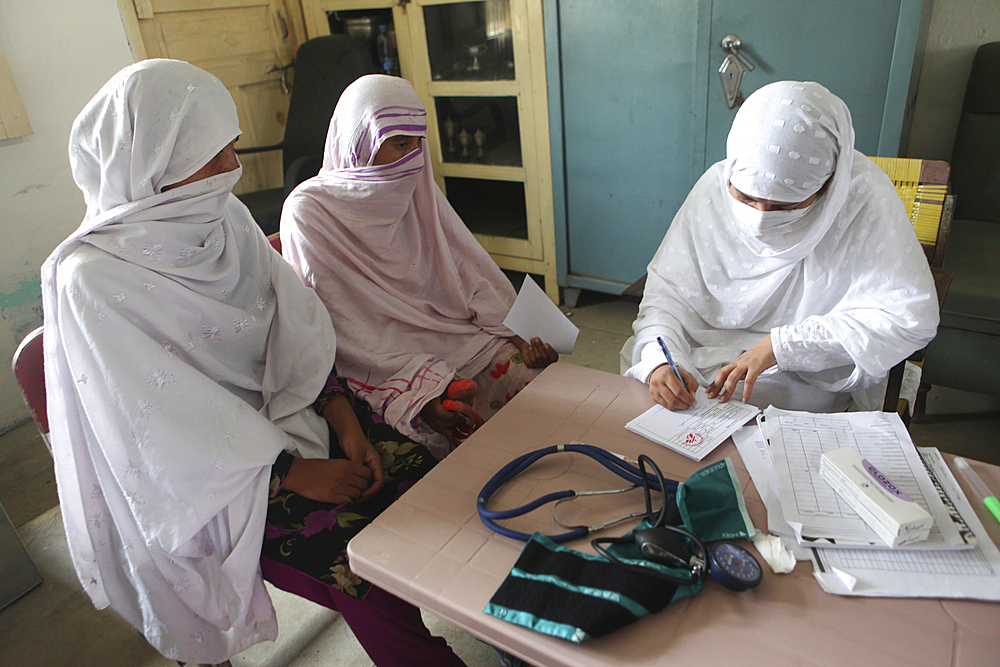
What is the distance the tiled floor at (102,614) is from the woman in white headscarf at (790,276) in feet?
2.66

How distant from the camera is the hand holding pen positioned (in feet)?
3.39

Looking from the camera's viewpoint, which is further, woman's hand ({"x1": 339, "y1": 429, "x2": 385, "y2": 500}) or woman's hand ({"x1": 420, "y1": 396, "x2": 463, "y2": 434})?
woman's hand ({"x1": 420, "y1": 396, "x2": 463, "y2": 434})

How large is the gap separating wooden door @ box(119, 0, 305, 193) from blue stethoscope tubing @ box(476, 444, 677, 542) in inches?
108

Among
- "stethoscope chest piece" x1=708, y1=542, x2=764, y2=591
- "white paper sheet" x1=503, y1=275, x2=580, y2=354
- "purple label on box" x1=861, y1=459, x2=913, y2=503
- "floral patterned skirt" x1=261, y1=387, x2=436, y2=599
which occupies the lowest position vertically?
"floral patterned skirt" x1=261, y1=387, x2=436, y2=599

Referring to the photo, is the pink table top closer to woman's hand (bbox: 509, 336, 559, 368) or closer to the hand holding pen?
the hand holding pen

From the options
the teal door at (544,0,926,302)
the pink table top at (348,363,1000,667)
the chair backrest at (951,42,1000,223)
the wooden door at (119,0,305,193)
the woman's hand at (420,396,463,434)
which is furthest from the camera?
the wooden door at (119,0,305,193)

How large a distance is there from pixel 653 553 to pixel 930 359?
161 cm

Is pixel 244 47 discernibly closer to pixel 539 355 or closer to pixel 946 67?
pixel 539 355

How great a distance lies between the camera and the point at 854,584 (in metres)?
0.67

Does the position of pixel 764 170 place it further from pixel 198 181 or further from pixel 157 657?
pixel 157 657

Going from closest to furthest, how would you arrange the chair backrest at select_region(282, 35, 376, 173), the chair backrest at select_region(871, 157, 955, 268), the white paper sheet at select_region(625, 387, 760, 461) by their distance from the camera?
the white paper sheet at select_region(625, 387, 760, 461)
the chair backrest at select_region(871, 157, 955, 268)
the chair backrest at select_region(282, 35, 376, 173)

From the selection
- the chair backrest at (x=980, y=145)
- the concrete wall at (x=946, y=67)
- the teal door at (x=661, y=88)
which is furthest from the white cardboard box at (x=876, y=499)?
the concrete wall at (x=946, y=67)

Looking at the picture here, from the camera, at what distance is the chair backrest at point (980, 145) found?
2.11 m

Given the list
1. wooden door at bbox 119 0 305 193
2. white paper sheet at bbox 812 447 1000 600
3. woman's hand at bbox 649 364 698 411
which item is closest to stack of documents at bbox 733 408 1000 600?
white paper sheet at bbox 812 447 1000 600
